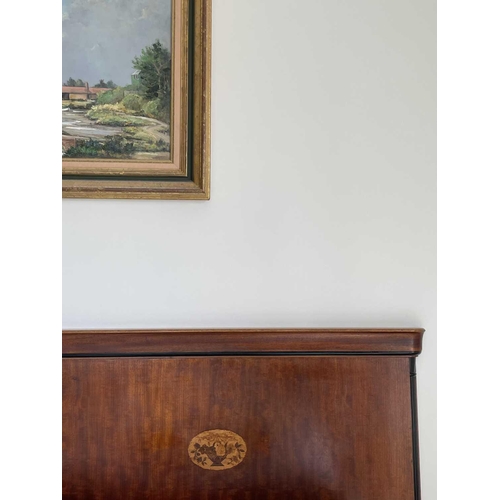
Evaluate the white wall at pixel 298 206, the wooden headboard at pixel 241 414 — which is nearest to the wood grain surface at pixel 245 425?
the wooden headboard at pixel 241 414

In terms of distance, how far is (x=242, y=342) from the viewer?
1.34 metres

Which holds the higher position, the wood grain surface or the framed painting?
the framed painting

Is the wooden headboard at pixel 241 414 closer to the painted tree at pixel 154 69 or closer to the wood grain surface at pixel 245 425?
the wood grain surface at pixel 245 425

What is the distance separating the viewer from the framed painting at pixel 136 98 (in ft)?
4.52

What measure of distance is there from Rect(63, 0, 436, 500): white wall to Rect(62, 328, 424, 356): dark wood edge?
0.19 feet

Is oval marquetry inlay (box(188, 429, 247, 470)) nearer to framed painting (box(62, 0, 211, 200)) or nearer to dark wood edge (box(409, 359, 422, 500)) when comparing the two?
dark wood edge (box(409, 359, 422, 500))

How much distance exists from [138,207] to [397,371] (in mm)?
780

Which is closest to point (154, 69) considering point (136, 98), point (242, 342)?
point (136, 98)

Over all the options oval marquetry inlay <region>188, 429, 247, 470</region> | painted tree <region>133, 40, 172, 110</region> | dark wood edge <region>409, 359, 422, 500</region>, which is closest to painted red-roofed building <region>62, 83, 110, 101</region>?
painted tree <region>133, 40, 172, 110</region>

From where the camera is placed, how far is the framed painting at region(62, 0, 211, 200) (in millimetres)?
1379

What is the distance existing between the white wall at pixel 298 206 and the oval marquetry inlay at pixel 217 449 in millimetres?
271

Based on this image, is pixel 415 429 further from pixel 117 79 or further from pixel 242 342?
pixel 117 79
